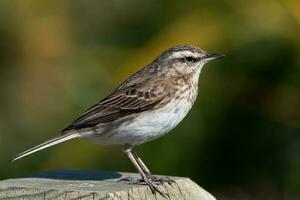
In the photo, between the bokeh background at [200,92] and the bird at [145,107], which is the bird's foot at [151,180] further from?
the bokeh background at [200,92]

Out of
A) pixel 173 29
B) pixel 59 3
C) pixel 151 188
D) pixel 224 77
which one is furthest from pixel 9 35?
pixel 151 188

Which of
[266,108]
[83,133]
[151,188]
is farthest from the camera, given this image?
[266,108]

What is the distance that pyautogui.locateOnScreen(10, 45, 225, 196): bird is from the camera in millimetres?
7008

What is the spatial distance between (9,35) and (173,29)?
193 cm

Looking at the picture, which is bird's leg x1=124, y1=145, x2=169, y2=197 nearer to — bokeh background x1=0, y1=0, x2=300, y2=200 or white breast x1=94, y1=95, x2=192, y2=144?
white breast x1=94, y1=95, x2=192, y2=144

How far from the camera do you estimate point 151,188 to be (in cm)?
528

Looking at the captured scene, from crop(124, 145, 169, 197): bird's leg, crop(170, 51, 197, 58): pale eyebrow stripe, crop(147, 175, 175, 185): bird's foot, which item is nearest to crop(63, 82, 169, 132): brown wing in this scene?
crop(124, 145, 169, 197): bird's leg

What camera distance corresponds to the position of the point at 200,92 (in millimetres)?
Answer: 8688

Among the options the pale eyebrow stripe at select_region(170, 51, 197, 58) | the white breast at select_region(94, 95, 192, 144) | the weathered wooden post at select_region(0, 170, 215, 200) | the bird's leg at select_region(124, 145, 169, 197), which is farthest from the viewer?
the pale eyebrow stripe at select_region(170, 51, 197, 58)

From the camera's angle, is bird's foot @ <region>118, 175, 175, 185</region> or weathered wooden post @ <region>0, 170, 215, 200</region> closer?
weathered wooden post @ <region>0, 170, 215, 200</region>

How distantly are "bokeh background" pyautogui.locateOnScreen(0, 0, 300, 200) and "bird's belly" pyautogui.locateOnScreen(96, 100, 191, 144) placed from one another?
1429 mm

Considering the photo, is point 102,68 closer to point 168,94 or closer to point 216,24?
point 216,24

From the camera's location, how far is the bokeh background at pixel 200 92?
871cm

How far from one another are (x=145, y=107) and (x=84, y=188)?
7.38 feet
